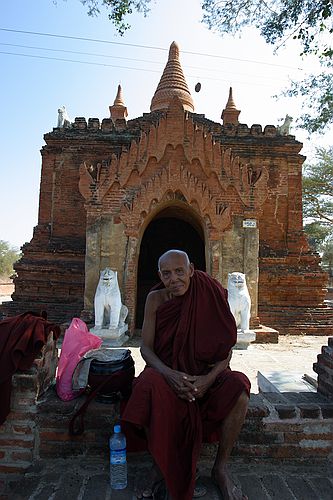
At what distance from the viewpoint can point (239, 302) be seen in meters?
6.99

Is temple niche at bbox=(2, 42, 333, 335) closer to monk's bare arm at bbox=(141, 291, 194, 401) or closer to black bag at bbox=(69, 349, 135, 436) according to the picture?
black bag at bbox=(69, 349, 135, 436)

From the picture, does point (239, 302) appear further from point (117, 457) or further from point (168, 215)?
point (117, 457)

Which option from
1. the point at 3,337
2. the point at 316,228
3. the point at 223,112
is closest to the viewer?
the point at 3,337

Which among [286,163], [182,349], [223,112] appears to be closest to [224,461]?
[182,349]

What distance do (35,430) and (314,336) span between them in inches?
303

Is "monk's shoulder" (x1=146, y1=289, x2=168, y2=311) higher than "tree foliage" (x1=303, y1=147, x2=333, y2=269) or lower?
lower

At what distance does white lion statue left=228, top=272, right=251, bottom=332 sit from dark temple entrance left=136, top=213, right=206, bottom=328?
465 cm

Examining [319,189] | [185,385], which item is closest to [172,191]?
[185,385]

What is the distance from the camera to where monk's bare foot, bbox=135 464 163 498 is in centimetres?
204

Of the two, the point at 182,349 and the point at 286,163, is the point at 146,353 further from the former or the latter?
the point at 286,163

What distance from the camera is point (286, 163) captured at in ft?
33.7

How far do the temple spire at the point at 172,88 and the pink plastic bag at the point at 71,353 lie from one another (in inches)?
475

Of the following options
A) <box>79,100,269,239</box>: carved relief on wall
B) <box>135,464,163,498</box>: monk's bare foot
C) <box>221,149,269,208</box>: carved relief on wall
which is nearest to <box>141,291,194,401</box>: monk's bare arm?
<box>135,464,163,498</box>: monk's bare foot

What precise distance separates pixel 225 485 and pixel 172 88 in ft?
46.2
